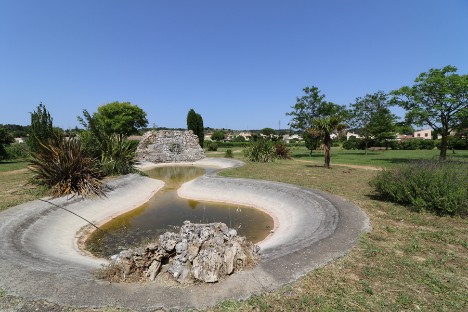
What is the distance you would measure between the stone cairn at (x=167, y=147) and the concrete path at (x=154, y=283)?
1624cm

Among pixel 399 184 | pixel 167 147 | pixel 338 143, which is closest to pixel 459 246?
pixel 399 184

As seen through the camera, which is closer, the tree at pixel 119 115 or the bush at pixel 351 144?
the bush at pixel 351 144

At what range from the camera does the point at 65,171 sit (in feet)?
41.0

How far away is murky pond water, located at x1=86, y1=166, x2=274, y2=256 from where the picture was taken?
8.81 meters

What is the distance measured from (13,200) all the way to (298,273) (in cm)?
1170

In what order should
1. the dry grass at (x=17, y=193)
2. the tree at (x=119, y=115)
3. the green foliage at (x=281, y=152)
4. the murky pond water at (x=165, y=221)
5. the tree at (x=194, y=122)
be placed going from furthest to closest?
the tree at (x=119, y=115) < the tree at (x=194, y=122) < the green foliage at (x=281, y=152) < the dry grass at (x=17, y=193) < the murky pond water at (x=165, y=221)

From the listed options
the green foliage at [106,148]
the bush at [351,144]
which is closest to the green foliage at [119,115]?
the green foliage at [106,148]

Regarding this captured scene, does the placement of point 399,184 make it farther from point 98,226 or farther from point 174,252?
point 98,226

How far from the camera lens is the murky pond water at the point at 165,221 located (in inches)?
347

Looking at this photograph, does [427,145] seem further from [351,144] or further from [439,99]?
[439,99]

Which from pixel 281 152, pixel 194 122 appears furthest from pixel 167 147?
pixel 281 152

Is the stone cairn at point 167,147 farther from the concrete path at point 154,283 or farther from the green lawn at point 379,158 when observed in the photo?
the concrete path at point 154,283

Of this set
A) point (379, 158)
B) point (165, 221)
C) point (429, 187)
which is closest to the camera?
point (429, 187)

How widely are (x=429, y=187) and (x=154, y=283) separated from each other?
9.32 metres
